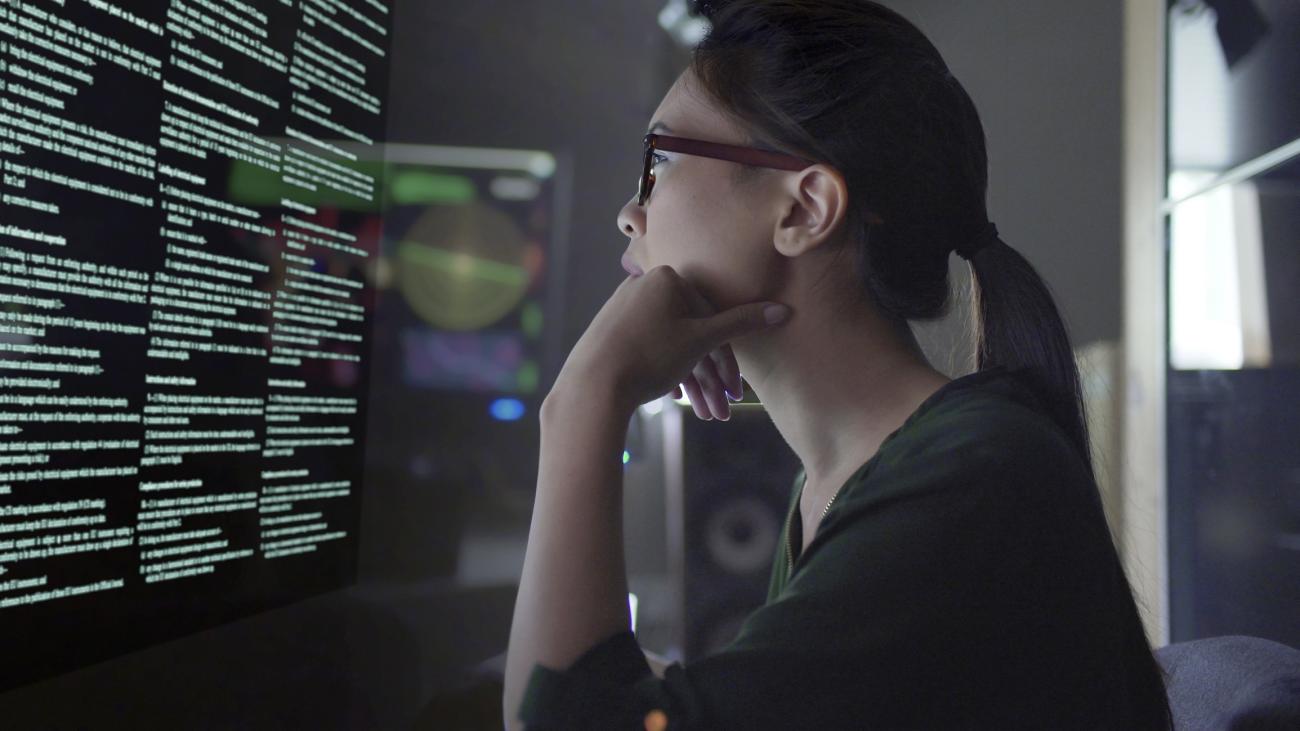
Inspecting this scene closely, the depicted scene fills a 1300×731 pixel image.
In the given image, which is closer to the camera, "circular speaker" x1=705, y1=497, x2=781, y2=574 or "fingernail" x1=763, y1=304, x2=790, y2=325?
"fingernail" x1=763, y1=304, x2=790, y2=325

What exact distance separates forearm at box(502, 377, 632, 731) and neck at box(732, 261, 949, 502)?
0.76 feet

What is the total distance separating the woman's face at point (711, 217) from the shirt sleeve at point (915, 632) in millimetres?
303

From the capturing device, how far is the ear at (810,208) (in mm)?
827

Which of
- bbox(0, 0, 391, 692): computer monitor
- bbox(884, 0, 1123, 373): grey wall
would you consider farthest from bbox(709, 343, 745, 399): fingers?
bbox(884, 0, 1123, 373): grey wall

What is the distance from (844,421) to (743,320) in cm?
16

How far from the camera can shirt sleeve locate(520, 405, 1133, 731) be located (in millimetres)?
564

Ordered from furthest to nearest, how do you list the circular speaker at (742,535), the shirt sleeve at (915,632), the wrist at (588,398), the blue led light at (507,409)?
the blue led light at (507,409), the circular speaker at (742,535), the wrist at (588,398), the shirt sleeve at (915,632)

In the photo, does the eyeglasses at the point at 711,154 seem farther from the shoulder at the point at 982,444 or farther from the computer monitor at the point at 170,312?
the computer monitor at the point at 170,312

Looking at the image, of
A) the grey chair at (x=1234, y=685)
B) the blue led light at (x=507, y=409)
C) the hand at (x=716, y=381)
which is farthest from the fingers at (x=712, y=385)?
the blue led light at (x=507, y=409)

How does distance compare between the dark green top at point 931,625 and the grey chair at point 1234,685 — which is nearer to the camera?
the dark green top at point 931,625

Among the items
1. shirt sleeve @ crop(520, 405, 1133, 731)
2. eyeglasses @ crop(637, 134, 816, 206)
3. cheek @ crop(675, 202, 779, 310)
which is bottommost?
shirt sleeve @ crop(520, 405, 1133, 731)

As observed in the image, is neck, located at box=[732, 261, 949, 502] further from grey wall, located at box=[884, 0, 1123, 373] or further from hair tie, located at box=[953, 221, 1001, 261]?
grey wall, located at box=[884, 0, 1123, 373]

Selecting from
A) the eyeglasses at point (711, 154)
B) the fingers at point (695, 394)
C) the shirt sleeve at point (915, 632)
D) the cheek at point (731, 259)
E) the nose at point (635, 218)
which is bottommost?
the shirt sleeve at point (915, 632)

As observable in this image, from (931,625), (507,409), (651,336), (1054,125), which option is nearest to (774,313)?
(651,336)
